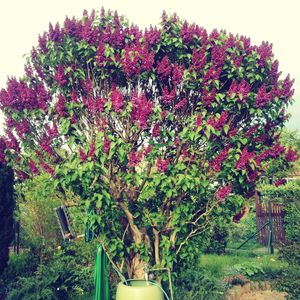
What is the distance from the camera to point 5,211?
7.15 metres

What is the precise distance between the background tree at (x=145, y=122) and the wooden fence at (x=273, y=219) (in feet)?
23.6

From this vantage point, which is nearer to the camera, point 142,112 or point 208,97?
point 142,112

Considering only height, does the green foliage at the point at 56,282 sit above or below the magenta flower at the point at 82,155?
below

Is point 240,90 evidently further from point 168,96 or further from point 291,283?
point 291,283

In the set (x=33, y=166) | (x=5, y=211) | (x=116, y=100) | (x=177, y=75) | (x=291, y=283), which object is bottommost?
(x=291, y=283)

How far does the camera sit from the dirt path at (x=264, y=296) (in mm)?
6552

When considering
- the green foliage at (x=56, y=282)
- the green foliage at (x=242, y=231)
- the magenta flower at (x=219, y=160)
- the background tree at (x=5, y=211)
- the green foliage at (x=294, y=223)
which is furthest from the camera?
the green foliage at (x=242, y=231)

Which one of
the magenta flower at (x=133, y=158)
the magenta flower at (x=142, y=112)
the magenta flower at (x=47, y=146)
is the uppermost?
the magenta flower at (x=142, y=112)

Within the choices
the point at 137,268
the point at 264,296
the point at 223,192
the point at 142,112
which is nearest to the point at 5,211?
the point at 137,268

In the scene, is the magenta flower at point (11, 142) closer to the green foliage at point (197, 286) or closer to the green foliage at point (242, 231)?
the green foliage at point (197, 286)

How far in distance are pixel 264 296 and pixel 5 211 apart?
5.25 metres

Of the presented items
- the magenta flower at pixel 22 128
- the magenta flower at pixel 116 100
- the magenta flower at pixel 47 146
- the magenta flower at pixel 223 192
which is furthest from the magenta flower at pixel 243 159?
the magenta flower at pixel 22 128

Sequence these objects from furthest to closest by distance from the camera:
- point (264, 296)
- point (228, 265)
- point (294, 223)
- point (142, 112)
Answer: point (294, 223), point (228, 265), point (264, 296), point (142, 112)

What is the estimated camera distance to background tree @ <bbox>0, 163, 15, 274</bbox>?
23.2 ft
